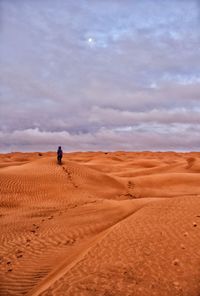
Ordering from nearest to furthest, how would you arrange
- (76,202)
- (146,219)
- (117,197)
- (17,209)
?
1. (146,219)
2. (17,209)
3. (76,202)
4. (117,197)

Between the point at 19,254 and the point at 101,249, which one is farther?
the point at 19,254

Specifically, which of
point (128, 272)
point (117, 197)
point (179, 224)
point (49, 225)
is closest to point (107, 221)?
point (49, 225)

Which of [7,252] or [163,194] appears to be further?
[163,194]

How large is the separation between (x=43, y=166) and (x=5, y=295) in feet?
58.5

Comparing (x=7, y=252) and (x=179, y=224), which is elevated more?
(x=179, y=224)

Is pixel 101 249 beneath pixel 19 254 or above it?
above

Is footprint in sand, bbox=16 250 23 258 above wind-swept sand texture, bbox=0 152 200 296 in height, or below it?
below

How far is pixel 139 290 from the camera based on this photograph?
17.0ft

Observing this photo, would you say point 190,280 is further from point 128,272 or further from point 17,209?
point 17,209

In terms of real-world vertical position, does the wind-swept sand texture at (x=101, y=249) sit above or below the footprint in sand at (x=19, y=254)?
above

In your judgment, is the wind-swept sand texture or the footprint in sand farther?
the footprint in sand

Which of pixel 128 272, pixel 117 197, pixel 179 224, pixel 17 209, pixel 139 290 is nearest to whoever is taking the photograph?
pixel 139 290

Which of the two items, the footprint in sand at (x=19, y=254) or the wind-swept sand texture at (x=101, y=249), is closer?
the wind-swept sand texture at (x=101, y=249)

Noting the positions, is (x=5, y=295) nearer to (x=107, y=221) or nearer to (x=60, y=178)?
(x=107, y=221)
